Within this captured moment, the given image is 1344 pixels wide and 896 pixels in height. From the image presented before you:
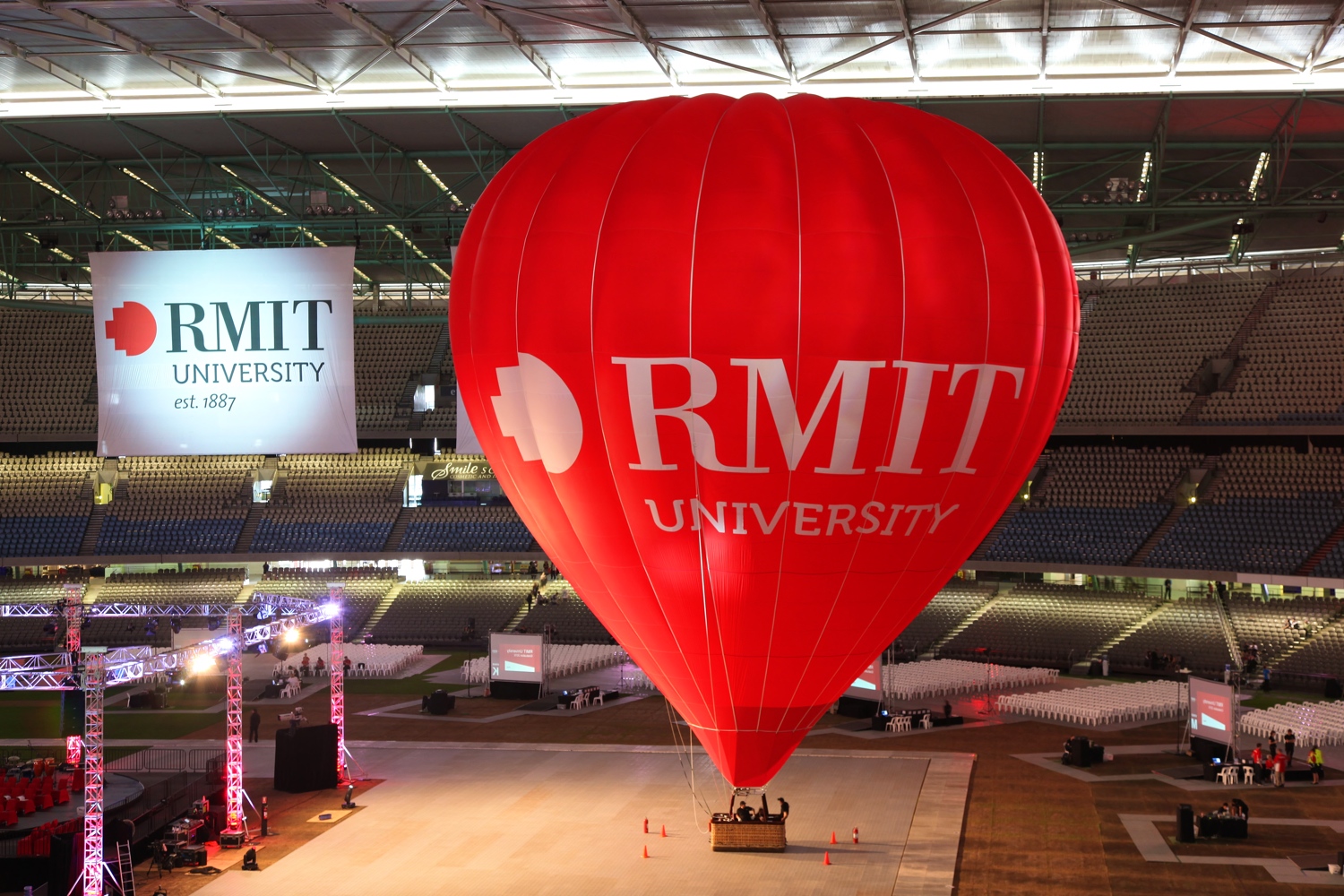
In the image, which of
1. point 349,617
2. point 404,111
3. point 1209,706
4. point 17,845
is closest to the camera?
point 17,845

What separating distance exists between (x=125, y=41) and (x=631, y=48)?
1120 cm

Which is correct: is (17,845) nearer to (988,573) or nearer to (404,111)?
(404,111)

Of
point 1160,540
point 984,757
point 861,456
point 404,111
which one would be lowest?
point 984,757

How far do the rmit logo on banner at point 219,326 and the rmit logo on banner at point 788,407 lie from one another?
20.2m

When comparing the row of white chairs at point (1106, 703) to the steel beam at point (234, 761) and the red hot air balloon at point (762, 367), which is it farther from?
the steel beam at point (234, 761)

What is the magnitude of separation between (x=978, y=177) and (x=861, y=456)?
381cm

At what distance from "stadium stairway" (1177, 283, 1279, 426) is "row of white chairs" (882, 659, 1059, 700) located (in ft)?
44.6

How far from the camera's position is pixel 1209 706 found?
30984 millimetres

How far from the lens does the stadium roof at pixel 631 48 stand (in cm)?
2736

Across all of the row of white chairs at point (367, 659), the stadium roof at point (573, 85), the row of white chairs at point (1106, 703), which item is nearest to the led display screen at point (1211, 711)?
the row of white chairs at point (1106, 703)

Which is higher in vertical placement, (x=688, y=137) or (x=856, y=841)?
Result: (x=688, y=137)

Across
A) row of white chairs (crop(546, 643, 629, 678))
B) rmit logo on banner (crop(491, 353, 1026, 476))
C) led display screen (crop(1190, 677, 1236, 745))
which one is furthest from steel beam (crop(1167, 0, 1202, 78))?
row of white chairs (crop(546, 643, 629, 678))

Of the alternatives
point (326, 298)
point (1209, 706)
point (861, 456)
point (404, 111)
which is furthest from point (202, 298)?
point (1209, 706)

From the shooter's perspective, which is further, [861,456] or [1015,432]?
[1015,432]
